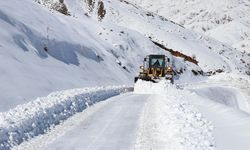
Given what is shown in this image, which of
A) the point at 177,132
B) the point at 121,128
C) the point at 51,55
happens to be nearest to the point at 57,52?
the point at 51,55

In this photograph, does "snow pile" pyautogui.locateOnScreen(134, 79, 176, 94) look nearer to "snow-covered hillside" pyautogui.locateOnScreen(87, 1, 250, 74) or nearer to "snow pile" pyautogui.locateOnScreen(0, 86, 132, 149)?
"snow pile" pyautogui.locateOnScreen(0, 86, 132, 149)

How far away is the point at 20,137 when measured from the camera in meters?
13.2

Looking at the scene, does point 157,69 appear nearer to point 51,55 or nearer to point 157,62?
point 157,62

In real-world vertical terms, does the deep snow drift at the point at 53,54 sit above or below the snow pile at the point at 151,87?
above

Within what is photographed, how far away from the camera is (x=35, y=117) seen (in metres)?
15.1

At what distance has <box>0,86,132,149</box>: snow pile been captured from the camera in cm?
1293

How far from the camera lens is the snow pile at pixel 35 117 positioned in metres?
12.9

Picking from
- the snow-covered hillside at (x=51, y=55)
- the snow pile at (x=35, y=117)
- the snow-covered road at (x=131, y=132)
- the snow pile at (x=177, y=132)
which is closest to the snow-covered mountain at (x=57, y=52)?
the snow-covered hillside at (x=51, y=55)

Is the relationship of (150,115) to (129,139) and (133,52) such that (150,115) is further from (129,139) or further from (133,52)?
(133,52)

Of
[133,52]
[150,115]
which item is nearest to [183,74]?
[133,52]

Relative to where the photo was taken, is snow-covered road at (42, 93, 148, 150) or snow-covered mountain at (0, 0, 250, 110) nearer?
snow-covered road at (42, 93, 148, 150)

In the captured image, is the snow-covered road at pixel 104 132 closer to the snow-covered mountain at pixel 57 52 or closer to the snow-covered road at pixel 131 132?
the snow-covered road at pixel 131 132

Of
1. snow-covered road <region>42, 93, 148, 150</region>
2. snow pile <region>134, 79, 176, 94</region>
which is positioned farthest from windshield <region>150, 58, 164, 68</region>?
snow-covered road <region>42, 93, 148, 150</region>

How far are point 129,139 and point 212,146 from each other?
344 cm
